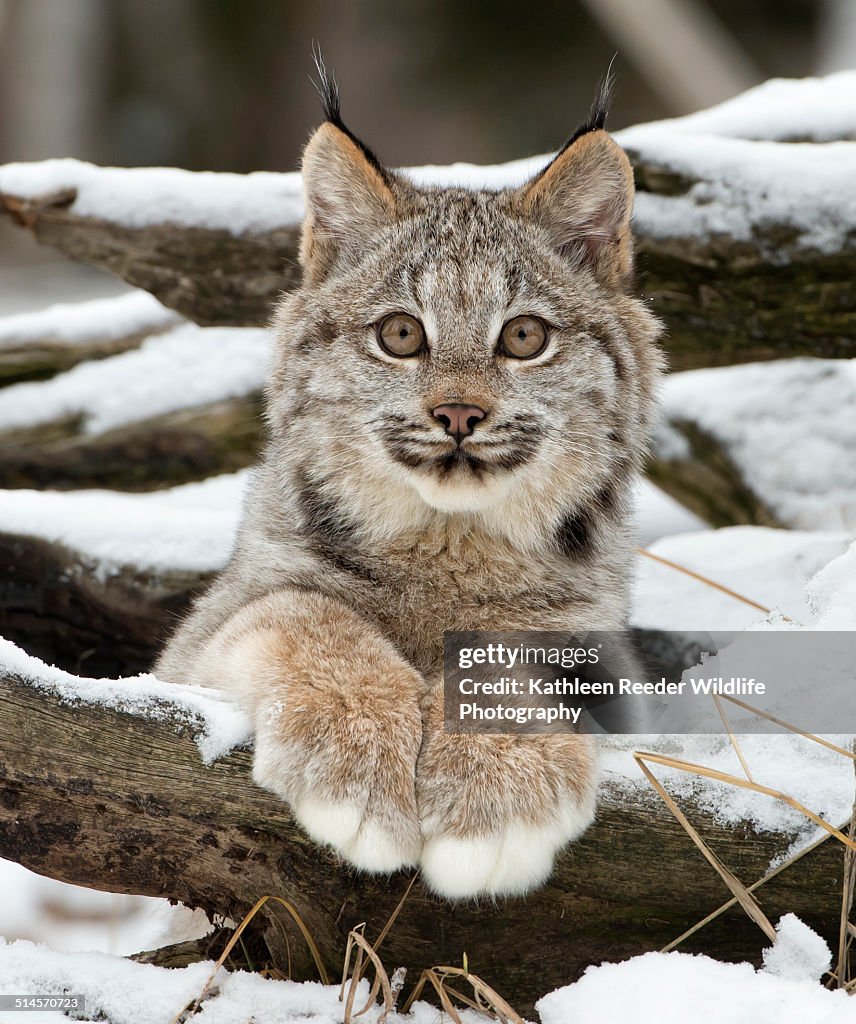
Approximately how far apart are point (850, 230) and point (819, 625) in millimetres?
1873

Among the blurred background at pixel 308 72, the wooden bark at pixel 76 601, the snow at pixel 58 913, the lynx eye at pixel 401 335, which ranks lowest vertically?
the snow at pixel 58 913

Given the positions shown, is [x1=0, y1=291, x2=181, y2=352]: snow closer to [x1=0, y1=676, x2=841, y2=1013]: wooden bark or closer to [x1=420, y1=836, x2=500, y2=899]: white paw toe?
[x1=0, y1=676, x2=841, y2=1013]: wooden bark

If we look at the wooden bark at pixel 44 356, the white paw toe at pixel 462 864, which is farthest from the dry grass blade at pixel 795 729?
the wooden bark at pixel 44 356

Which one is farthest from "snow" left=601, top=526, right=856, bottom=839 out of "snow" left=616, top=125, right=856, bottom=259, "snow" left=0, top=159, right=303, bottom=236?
"snow" left=0, top=159, right=303, bottom=236

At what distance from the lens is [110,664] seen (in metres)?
4.47

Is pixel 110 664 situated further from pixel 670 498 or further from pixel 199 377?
pixel 670 498

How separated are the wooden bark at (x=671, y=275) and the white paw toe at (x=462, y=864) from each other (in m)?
2.56

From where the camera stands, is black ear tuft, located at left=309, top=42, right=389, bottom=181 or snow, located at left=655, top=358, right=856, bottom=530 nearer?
black ear tuft, located at left=309, top=42, right=389, bottom=181

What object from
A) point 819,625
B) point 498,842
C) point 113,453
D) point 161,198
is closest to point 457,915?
point 498,842

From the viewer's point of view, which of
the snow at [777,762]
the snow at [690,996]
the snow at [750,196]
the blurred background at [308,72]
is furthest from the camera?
the blurred background at [308,72]

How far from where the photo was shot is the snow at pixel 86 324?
5402mm

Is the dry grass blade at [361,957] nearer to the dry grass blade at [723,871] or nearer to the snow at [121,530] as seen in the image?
the dry grass blade at [723,871]

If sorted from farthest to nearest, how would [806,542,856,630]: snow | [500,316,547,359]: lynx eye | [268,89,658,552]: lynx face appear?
[500,316,547,359]: lynx eye, [268,89,658,552]: lynx face, [806,542,856,630]: snow

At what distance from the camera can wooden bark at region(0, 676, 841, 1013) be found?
2203mm
